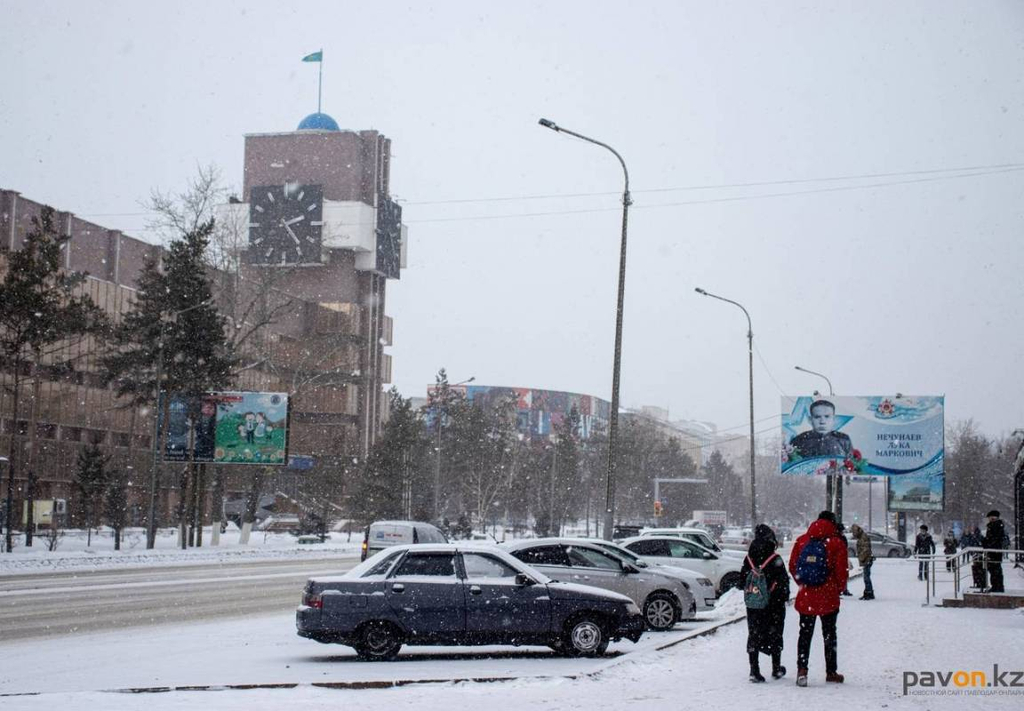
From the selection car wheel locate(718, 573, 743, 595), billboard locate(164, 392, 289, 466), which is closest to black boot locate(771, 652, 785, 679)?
car wheel locate(718, 573, 743, 595)

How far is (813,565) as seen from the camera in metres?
11.1

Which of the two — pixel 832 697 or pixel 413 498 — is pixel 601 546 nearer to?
pixel 832 697

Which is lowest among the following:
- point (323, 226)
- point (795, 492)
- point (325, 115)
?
point (795, 492)

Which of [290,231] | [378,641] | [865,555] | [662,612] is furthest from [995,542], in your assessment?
[290,231]

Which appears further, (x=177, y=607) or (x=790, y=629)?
(x=177, y=607)

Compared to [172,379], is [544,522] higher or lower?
lower

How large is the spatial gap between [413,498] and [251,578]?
68961 mm

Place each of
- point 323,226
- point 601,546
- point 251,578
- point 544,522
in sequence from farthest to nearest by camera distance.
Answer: point 323,226 < point 544,522 < point 251,578 < point 601,546

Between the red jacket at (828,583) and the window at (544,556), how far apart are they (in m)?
6.89

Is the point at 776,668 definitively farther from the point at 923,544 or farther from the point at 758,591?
the point at 923,544

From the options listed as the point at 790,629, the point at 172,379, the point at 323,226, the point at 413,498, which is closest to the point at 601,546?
the point at 790,629

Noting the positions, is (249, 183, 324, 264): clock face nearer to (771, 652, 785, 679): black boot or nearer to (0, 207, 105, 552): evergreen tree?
(0, 207, 105, 552): evergreen tree

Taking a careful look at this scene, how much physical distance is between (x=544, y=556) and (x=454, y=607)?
12.9 feet

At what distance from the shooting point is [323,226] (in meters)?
107
